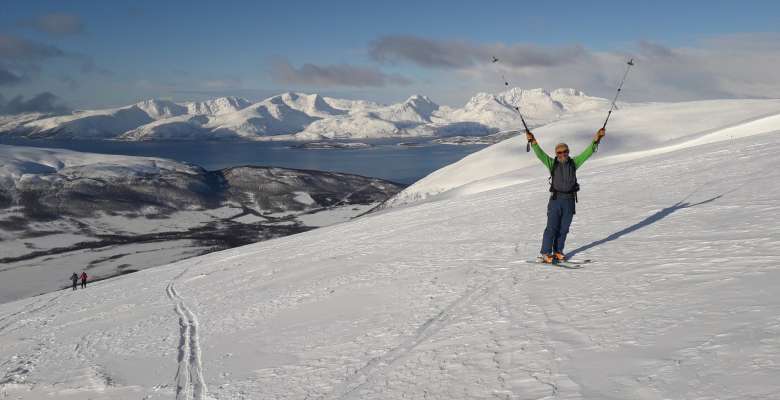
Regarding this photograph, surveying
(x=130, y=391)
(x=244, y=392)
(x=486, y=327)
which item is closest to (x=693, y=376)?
(x=486, y=327)

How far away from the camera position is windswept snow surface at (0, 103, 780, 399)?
16.6 feet

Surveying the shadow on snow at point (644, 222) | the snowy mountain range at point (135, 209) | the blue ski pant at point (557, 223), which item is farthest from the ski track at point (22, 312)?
the snowy mountain range at point (135, 209)

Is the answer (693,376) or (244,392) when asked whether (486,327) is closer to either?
(693,376)

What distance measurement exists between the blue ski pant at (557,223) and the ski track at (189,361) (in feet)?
21.4

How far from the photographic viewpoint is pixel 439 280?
9.97 meters

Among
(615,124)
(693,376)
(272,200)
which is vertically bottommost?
(272,200)

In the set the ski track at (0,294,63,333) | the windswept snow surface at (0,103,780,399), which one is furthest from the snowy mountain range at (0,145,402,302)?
the windswept snow surface at (0,103,780,399)

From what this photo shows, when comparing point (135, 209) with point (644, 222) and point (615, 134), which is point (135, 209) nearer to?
point (615, 134)

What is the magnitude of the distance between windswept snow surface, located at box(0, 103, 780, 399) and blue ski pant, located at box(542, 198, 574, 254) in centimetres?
64

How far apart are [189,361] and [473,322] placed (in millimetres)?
4274

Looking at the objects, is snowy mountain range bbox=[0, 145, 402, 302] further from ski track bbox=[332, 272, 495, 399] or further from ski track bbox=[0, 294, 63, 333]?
ski track bbox=[332, 272, 495, 399]

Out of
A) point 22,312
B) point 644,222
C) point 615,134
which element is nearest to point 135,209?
point 615,134

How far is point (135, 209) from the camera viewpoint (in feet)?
429

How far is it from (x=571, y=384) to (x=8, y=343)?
12.9 m
